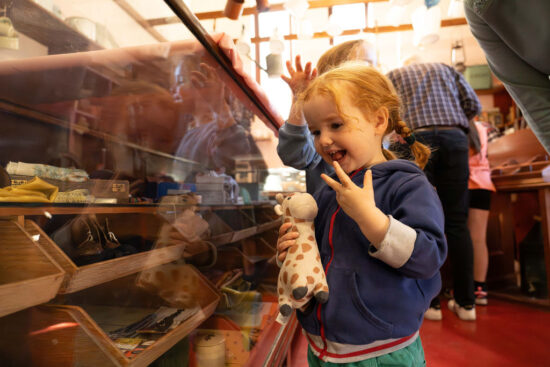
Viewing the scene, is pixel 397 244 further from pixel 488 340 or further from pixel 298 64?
pixel 488 340

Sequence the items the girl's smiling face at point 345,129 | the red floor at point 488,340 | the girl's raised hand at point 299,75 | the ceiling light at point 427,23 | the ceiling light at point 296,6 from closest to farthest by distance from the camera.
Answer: the girl's smiling face at point 345,129 < the girl's raised hand at point 299,75 < the red floor at point 488,340 < the ceiling light at point 296,6 < the ceiling light at point 427,23

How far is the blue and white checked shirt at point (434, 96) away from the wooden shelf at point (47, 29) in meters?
1.70

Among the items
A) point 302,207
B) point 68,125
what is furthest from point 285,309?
point 68,125

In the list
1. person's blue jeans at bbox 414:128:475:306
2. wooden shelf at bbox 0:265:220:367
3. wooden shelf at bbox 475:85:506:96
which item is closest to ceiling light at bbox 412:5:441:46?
person's blue jeans at bbox 414:128:475:306

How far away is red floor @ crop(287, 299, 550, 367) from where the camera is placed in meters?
1.50

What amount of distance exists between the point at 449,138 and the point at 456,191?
32 cm

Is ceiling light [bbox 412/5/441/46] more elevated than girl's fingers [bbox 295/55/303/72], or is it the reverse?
ceiling light [bbox 412/5/441/46]

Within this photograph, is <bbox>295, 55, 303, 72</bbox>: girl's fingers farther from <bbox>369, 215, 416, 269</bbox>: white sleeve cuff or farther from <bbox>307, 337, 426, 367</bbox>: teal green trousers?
<bbox>307, 337, 426, 367</bbox>: teal green trousers

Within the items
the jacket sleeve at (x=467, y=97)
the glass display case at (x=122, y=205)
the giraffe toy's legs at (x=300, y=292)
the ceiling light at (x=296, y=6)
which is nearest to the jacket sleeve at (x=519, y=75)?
the glass display case at (x=122, y=205)

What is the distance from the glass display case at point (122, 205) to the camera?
0.54 meters

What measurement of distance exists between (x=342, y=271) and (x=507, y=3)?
592mm

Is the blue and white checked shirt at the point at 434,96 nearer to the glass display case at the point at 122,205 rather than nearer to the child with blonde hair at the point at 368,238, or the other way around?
the glass display case at the point at 122,205

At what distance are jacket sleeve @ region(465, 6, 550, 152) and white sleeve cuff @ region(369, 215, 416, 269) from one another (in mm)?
539

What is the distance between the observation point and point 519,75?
801mm
